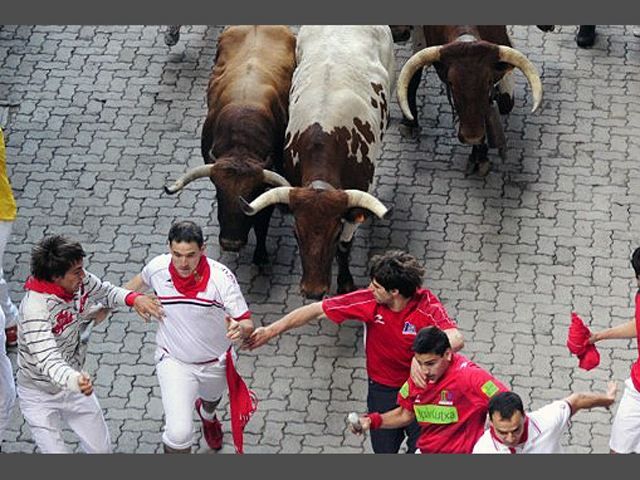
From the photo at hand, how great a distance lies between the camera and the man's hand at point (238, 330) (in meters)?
12.4

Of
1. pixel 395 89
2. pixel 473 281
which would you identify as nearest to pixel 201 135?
pixel 395 89

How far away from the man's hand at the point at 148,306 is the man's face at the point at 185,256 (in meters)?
0.30

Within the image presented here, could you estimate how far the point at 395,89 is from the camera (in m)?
18.0

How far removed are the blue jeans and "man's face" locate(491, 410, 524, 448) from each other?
4.35 feet

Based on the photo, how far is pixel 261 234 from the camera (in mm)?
15859

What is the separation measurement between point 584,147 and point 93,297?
20.9 ft

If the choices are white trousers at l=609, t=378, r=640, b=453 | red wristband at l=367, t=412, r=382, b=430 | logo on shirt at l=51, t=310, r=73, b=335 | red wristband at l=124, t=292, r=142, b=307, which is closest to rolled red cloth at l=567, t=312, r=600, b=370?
white trousers at l=609, t=378, r=640, b=453

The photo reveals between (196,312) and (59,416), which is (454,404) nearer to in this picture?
(196,312)

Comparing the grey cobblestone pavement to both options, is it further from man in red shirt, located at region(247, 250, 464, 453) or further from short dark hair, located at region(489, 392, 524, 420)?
short dark hair, located at region(489, 392, 524, 420)

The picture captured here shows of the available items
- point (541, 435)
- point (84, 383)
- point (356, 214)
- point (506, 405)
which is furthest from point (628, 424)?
point (84, 383)

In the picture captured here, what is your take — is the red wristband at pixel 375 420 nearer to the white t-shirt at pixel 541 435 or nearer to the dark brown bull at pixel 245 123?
the white t-shirt at pixel 541 435

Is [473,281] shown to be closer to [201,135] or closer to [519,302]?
[519,302]

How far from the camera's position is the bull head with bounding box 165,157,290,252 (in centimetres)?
1522

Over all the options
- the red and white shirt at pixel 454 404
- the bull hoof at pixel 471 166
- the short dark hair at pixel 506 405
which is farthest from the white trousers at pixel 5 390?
the bull hoof at pixel 471 166
